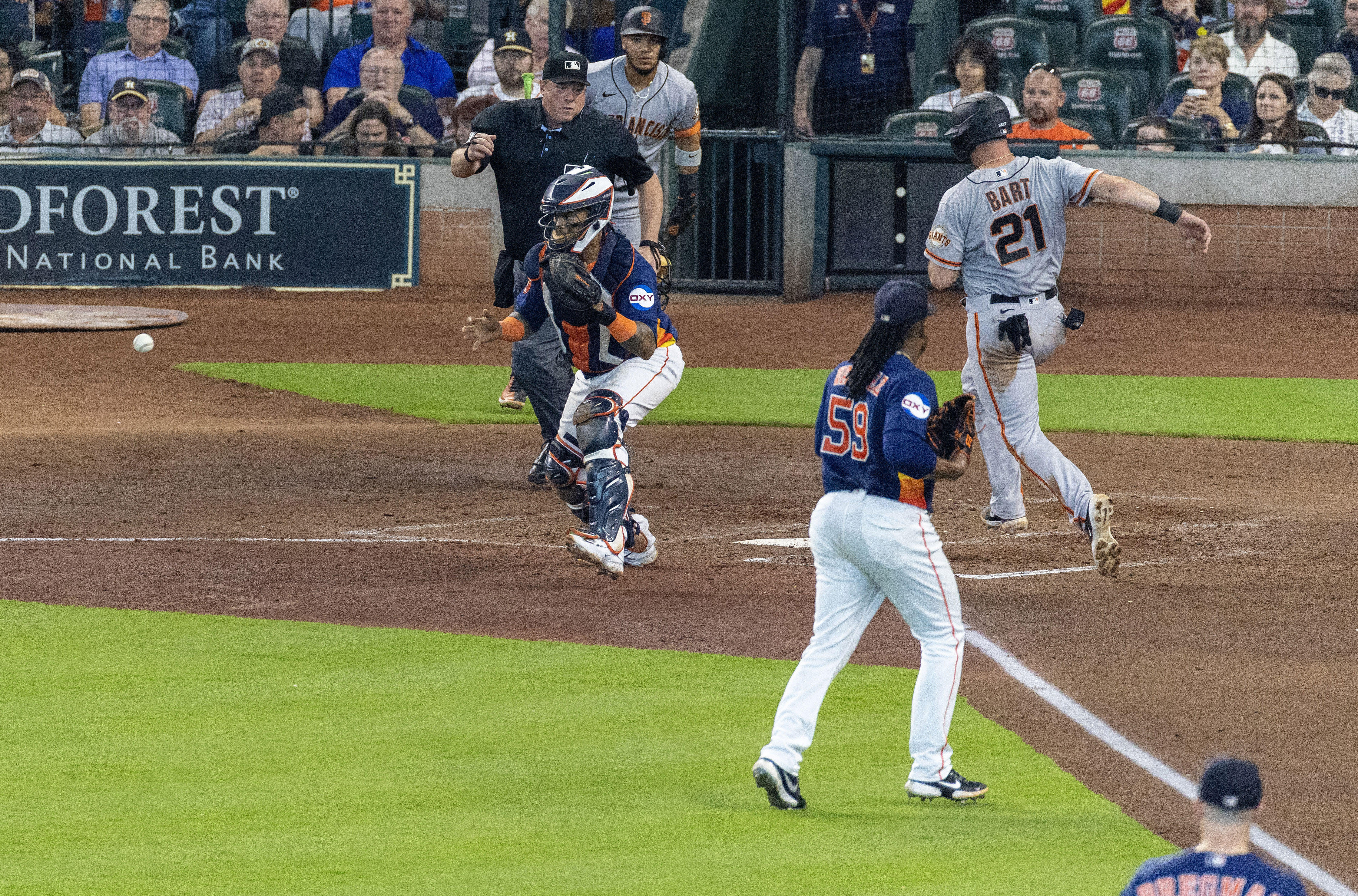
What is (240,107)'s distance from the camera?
1883 cm

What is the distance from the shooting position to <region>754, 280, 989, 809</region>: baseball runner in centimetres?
500

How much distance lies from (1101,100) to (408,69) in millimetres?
7208

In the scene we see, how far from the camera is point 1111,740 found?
5727 mm

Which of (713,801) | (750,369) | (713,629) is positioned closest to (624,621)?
(713,629)

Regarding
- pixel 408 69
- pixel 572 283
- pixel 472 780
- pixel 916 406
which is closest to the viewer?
pixel 916 406

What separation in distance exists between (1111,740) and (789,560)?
2954 mm

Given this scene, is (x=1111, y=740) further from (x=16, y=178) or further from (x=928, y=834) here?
(x=16, y=178)

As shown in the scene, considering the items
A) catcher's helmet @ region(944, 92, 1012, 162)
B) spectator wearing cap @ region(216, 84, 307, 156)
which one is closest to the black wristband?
catcher's helmet @ region(944, 92, 1012, 162)

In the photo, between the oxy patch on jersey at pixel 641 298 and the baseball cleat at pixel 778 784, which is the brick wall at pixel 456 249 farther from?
the baseball cleat at pixel 778 784

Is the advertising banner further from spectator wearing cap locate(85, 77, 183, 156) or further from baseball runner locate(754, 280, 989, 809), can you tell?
baseball runner locate(754, 280, 989, 809)

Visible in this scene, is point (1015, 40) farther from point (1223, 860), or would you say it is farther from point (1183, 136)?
point (1223, 860)

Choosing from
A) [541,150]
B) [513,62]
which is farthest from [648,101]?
[513,62]

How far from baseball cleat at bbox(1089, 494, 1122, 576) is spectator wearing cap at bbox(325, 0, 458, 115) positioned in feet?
41.6

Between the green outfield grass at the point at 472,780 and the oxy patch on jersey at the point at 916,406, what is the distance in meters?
1.11
